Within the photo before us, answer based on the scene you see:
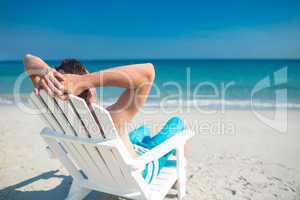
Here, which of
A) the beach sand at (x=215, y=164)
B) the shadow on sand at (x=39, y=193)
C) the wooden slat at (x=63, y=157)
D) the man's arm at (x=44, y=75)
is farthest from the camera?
the beach sand at (x=215, y=164)

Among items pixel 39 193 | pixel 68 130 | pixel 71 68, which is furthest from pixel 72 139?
pixel 39 193

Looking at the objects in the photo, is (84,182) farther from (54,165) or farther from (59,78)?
(54,165)

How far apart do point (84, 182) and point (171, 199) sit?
88cm

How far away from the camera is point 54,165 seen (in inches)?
147

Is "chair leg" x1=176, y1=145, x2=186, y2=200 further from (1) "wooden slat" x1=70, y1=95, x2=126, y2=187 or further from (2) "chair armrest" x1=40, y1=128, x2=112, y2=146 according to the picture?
(2) "chair armrest" x1=40, y1=128, x2=112, y2=146

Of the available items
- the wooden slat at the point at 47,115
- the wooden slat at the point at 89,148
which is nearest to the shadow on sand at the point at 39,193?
the wooden slat at the point at 89,148

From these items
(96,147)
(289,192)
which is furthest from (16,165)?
(289,192)

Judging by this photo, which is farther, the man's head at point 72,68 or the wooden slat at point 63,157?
the wooden slat at point 63,157

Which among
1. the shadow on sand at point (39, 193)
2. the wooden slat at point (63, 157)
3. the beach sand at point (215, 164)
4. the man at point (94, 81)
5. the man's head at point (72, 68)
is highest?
the man's head at point (72, 68)

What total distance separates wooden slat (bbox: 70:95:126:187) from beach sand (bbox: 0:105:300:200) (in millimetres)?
756

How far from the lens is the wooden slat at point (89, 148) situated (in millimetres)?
1928

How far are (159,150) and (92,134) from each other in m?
0.51

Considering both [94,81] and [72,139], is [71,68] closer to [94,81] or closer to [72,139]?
[94,81]

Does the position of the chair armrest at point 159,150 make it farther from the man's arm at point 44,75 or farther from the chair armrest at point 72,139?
the man's arm at point 44,75
